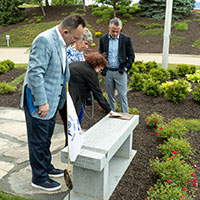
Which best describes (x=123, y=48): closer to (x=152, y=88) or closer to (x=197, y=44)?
(x=152, y=88)

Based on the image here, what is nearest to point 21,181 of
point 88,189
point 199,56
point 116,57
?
point 88,189

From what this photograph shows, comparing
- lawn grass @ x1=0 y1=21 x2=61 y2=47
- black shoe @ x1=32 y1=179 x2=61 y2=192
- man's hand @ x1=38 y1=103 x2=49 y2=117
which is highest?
man's hand @ x1=38 y1=103 x2=49 y2=117

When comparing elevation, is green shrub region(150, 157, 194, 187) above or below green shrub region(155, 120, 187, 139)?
above

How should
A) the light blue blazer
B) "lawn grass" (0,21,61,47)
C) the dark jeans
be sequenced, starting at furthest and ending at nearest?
"lawn grass" (0,21,61,47) < the dark jeans < the light blue blazer

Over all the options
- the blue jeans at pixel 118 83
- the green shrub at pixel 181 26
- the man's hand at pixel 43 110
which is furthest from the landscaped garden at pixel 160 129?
the green shrub at pixel 181 26

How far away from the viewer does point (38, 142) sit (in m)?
2.85

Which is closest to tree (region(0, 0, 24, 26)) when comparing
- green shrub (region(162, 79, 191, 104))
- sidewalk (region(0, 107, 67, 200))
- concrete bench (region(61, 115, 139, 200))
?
sidewalk (region(0, 107, 67, 200))

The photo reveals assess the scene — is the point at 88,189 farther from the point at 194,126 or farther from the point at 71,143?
the point at 194,126

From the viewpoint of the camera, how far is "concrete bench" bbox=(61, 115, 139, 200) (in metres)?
2.66

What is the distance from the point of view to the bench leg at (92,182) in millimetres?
2826

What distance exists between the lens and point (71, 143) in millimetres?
2551

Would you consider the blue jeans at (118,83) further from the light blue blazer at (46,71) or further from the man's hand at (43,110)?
the man's hand at (43,110)

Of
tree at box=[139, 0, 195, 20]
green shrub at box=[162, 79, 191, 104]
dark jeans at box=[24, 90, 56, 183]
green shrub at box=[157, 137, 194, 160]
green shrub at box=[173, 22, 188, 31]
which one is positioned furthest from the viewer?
tree at box=[139, 0, 195, 20]

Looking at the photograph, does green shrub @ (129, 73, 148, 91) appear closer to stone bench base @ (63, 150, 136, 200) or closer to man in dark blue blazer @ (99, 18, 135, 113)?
man in dark blue blazer @ (99, 18, 135, 113)
